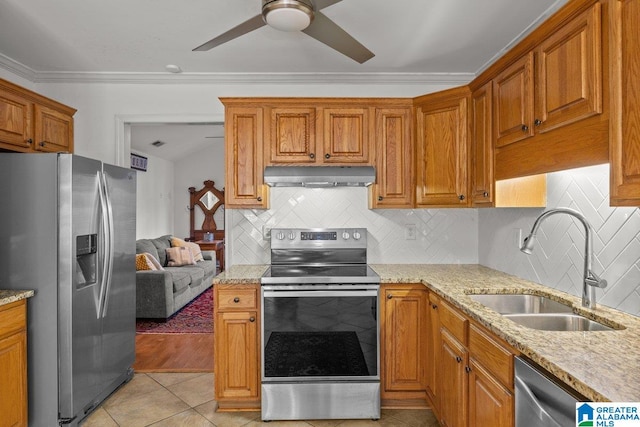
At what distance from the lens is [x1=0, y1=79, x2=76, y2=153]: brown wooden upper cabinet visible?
2.58 metres

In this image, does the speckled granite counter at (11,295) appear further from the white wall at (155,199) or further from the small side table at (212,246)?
the small side table at (212,246)

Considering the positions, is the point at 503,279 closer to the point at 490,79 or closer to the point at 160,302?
the point at 490,79

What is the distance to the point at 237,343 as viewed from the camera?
257 cm

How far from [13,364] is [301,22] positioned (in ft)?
7.79

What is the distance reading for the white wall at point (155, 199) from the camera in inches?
279

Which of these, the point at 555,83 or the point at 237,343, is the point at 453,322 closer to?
the point at 555,83

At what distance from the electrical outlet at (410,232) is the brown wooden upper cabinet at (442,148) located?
390mm

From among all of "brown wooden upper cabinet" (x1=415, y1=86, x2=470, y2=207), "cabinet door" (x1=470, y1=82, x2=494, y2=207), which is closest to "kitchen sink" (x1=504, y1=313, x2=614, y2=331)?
"cabinet door" (x1=470, y1=82, x2=494, y2=207)

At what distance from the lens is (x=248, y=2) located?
2.18 meters

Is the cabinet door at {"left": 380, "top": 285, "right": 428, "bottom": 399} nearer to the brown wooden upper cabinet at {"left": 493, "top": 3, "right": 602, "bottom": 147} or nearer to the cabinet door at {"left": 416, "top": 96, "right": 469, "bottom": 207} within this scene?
the cabinet door at {"left": 416, "top": 96, "right": 469, "bottom": 207}

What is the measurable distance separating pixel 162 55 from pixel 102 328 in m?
2.03

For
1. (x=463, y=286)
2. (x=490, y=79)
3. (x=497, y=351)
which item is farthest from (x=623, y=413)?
(x=490, y=79)

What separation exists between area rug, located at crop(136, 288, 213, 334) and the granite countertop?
2.99m

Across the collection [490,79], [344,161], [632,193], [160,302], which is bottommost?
[160,302]
